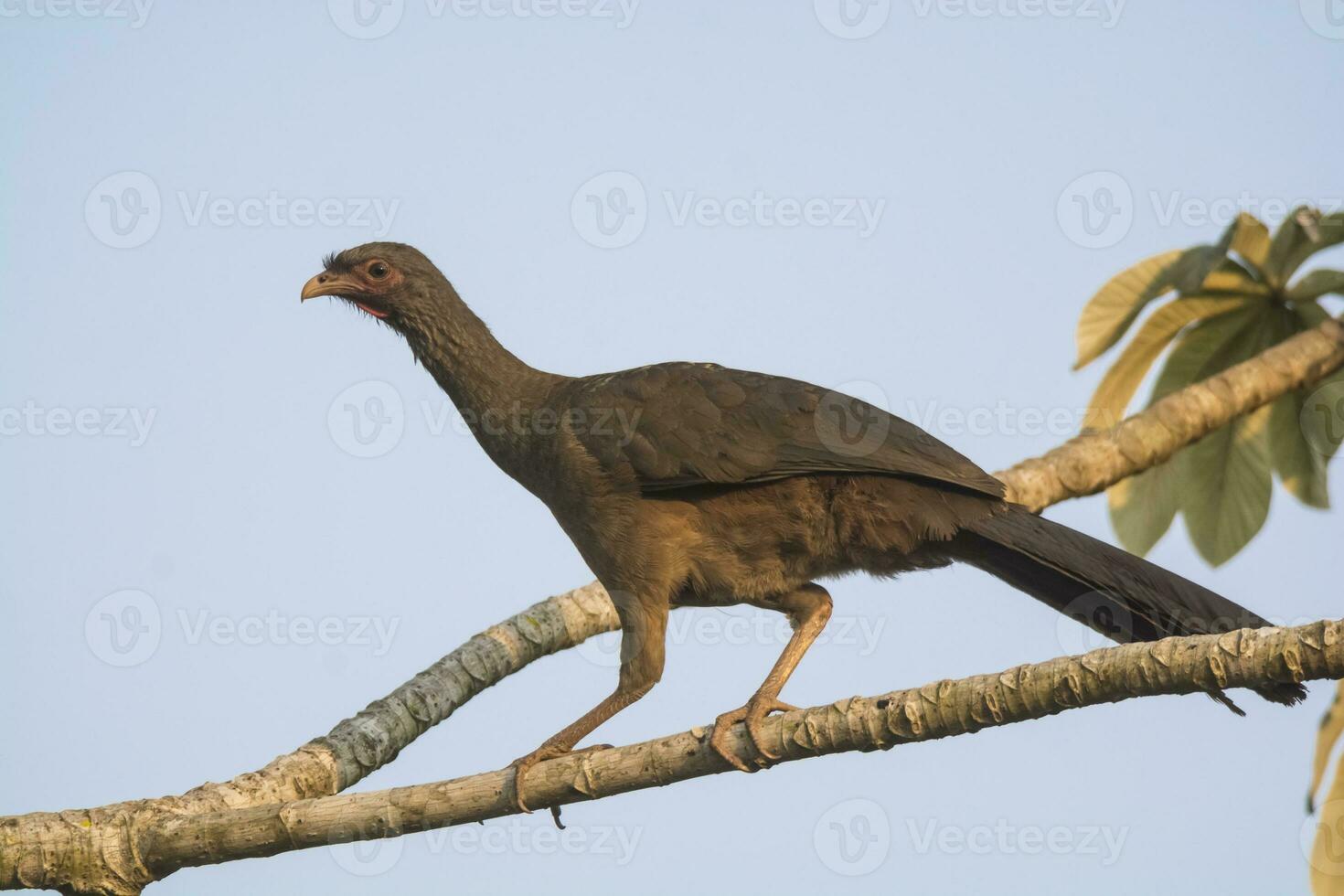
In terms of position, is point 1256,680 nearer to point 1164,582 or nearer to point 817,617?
point 1164,582

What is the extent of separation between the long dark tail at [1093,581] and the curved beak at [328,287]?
286cm

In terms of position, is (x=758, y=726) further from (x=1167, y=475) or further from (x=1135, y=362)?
(x=1135, y=362)

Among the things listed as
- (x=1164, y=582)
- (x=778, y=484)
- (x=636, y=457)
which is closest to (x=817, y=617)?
(x=778, y=484)

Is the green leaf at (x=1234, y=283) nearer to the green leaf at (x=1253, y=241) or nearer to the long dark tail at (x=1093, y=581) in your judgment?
the green leaf at (x=1253, y=241)

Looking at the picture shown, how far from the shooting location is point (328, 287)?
19.4 feet

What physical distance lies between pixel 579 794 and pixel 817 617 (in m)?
1.54

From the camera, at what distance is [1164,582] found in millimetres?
4539

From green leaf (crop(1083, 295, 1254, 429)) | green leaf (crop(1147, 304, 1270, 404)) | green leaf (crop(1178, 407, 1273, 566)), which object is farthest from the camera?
green leaf (crop(1147, 304, 1270, 404))

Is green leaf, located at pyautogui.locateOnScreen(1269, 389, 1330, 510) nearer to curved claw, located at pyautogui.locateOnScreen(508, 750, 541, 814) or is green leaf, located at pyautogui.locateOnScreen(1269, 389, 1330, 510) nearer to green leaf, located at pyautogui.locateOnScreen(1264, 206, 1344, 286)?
green leaf, located at pyautogui.locateOnScreen(1264, 206, 1344, 286)

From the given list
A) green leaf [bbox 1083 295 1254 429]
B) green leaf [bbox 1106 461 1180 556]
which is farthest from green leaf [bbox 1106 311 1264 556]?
green leaf [bbox 1083 295 1254 429]

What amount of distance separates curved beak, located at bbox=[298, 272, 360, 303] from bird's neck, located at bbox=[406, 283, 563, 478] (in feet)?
1.05

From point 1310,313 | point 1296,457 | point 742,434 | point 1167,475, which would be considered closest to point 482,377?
point 742,434

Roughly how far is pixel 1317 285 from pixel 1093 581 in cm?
363

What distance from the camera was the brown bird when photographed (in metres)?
4.99
